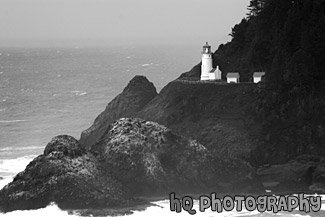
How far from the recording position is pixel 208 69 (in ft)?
251

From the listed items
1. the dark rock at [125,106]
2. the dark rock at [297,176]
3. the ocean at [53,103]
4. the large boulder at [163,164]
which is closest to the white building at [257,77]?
the dark rock at [125,106]

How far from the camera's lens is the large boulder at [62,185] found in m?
53.8

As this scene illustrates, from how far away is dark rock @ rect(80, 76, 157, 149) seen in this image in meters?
75.8

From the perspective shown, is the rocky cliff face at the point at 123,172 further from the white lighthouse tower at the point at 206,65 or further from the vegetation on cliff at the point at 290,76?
the white lighthouse tower at the point at 206,65

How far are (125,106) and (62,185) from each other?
23.8m

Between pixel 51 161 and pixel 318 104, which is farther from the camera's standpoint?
pixel 318 104

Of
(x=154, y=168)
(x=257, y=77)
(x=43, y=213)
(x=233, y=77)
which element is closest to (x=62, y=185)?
(x=43, y=213)

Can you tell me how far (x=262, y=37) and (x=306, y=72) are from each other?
9.93 meters

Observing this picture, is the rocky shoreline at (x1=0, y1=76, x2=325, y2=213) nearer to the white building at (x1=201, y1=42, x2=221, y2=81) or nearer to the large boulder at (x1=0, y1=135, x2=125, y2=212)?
the large boulder at (x1=0, y1=135, x2=125, y2=212)

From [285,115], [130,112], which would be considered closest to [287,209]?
[285,115]

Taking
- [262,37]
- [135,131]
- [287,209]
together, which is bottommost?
[287,209]

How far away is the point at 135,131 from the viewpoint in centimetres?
5988

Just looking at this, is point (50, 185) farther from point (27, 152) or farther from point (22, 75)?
point (22, 75)

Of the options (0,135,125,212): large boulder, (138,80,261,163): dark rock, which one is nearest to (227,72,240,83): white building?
(138,80,261,163): dark rock
